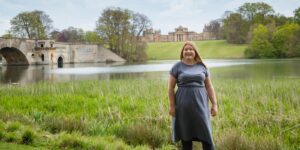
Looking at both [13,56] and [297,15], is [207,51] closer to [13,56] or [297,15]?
[297,15]

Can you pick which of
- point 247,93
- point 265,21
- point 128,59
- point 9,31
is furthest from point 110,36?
point 247,93

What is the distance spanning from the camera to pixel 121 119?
7387mm

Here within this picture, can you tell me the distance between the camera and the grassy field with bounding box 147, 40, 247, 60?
3014 inches

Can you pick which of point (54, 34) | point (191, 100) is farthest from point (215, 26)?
point (191, 100)

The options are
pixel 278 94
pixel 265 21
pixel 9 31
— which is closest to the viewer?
pixel 278 94

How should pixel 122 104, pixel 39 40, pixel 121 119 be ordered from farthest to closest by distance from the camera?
pixel 39 40 → pixel 122 104 → pixel 121 119

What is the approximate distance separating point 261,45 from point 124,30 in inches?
1016

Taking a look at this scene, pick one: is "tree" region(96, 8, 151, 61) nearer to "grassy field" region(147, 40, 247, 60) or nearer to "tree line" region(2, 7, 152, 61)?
"tree line" region(2, 7, 152, 61)

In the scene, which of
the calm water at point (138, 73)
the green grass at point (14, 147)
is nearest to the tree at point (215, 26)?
the calm water at point (138, 73)

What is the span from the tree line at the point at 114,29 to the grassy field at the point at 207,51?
1357 cm

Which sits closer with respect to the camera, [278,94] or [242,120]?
[242,120]

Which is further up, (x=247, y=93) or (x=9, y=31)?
(x=9, y=31)

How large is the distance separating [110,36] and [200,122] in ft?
213

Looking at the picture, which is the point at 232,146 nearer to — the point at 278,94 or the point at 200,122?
the point at 200,122
